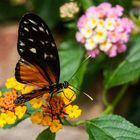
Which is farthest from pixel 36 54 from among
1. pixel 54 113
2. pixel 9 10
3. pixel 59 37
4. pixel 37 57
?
pixel 9 10

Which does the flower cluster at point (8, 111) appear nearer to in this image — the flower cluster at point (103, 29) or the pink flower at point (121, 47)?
the flower cluster at point (103, 29)

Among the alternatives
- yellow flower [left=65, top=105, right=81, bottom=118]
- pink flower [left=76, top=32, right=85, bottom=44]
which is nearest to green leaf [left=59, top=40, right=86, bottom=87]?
pink flower [left=76, top=32, right=85, bottom=44]

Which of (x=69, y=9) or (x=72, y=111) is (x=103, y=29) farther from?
(x=72, y=111)

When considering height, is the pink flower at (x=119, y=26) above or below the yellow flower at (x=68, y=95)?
above

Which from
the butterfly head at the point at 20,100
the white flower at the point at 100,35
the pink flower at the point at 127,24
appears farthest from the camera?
the pink flower at the point at 127,24

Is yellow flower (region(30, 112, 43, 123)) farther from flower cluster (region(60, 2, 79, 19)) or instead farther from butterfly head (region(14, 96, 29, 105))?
flower cluster (region(60, 2, 79, 19))

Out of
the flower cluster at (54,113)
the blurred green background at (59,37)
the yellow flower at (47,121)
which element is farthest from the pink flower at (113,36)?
the yellow flower at (47,121)

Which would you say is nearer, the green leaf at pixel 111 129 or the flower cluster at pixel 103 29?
the green leaf at pixel 111 129
